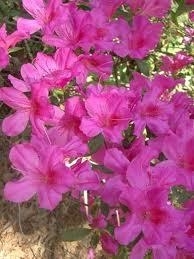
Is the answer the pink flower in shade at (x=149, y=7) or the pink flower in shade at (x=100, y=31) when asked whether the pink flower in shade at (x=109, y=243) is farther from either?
the pink flower in shade at (x=149, y=7)

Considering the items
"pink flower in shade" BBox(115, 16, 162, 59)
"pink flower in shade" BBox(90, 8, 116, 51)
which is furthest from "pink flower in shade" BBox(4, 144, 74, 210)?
"pink flower in shade" BBox(115, 16, 162, 59)

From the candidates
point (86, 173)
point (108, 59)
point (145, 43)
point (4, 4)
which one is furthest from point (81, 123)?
point (4, 4)

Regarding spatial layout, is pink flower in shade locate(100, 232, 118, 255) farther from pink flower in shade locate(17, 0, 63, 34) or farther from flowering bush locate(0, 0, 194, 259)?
pink flower in shade locate(17, 0, 63, 34)

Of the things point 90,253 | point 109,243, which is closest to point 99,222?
point 109,243

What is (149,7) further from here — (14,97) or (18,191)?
(18,191)

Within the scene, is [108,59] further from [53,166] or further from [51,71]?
[53,166]

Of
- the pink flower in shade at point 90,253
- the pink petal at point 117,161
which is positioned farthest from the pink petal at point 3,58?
the pink flower in shade at point 90,253
